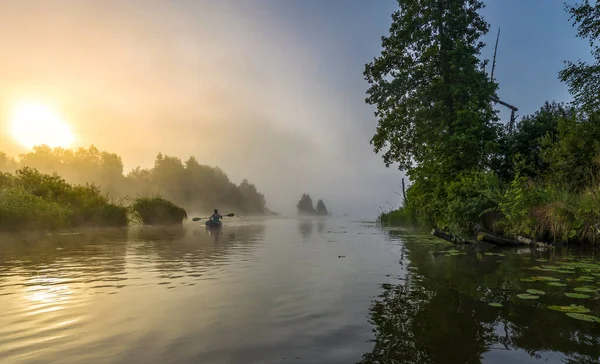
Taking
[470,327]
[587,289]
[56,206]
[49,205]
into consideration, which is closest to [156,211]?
[56,206]

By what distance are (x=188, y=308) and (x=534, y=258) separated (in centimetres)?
1214

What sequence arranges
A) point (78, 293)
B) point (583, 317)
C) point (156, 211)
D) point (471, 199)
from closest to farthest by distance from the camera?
point (583, 317) < point (78, 293) < point (471, 199) < point (156, 211)

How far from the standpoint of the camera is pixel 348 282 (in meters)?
8.15

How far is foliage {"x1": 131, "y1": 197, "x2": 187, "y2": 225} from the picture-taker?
38969 mm

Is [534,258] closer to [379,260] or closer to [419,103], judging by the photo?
[379,260]

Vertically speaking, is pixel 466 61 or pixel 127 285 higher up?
pixel 466 61

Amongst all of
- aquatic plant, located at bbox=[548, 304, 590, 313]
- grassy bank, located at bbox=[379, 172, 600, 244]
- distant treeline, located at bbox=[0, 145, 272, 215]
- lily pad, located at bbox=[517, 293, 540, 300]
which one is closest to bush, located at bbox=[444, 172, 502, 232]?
grassy bank, located at bbox=[379, 172, 600, 244]

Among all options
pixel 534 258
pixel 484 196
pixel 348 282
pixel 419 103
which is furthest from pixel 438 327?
pixel 419 103

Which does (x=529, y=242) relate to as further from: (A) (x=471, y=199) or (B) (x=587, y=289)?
(B) (x=587, y=289)

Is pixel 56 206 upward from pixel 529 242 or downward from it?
upward

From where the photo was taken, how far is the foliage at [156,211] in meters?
39.0

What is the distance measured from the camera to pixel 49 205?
86.3ft

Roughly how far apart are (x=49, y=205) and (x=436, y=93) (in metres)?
31.0

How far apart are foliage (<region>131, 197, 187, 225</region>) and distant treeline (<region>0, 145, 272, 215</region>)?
55844 millimetres
